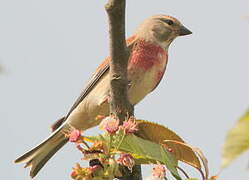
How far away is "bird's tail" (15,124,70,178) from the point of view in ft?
16.0

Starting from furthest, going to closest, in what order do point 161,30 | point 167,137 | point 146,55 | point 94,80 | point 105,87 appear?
point 161,30, point 94,80, point 146,55, point 105,87, point 167,137

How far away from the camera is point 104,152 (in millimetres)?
2293

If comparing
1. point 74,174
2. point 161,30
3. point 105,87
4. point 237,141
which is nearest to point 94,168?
point 74,174

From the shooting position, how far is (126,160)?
232 centimetres

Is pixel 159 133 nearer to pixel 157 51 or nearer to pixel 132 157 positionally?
pixel 132 157

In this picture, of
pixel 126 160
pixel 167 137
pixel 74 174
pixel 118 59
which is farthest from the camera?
pixel 118 59

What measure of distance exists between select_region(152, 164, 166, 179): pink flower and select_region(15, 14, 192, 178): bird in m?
2.63

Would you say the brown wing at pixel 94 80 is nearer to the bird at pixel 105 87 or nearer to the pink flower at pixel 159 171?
the bird at pixel 105 87

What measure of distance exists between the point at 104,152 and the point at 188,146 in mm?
424

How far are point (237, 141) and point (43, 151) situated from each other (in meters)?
4.30

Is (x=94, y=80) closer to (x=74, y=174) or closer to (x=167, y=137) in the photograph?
(x=167, y=137)

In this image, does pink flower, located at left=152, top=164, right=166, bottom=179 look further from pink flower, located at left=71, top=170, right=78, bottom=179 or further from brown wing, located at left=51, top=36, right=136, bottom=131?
brown wing, located at left=51, top=36, right=136, bottom=131

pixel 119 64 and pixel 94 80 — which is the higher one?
pixel 119 64

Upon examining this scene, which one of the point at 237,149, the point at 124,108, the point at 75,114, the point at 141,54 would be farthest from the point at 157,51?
Answer: the point at 237,149
